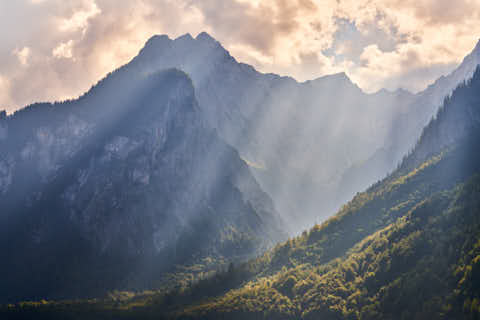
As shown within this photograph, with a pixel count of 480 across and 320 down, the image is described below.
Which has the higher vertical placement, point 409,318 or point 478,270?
point 478,270

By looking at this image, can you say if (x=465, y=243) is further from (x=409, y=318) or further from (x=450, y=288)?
(x=409, y=318)

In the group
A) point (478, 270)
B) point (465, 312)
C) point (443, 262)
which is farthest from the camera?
point (443, 262)

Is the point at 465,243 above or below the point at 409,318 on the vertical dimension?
above

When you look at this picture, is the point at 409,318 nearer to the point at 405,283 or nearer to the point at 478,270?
the point at 405,283

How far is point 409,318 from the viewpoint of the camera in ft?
596

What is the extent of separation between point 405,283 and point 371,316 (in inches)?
922

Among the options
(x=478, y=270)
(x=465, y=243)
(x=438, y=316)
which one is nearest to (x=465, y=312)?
(x=438, y=316)

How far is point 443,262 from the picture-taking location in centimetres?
19600

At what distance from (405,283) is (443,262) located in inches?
822

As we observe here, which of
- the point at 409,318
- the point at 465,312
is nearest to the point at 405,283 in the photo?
the point at 409,318

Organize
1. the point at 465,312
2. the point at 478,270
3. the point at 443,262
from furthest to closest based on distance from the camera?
the point at 443,262
the point at 478,270
the point at 465,312

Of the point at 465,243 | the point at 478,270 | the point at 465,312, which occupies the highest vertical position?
the point at 465,243

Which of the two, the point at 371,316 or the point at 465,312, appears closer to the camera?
the point at 465,312

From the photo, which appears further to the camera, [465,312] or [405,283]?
[405,283]
